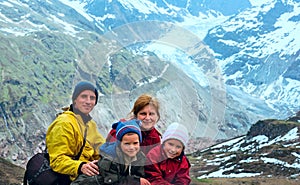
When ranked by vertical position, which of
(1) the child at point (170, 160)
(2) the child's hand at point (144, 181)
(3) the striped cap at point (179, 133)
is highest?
(3) the striped cap at point (179, 133)

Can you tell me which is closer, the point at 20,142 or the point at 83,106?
the point at 83,106

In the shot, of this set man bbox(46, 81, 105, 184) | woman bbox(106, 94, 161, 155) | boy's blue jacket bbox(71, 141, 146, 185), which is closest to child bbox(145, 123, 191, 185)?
woman bbox(106, 94, 161, 155)

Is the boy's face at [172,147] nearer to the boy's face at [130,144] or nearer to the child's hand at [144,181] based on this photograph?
the child's hand at [144,181]

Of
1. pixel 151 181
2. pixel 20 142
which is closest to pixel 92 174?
pixel 151 181

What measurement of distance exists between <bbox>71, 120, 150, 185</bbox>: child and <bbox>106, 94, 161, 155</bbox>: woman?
1.79 ft

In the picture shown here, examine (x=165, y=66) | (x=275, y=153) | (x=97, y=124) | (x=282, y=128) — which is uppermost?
(x=282, y=128)

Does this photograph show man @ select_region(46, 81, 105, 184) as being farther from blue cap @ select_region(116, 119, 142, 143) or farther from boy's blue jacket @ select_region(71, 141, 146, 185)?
blue cap @ select_region(116, 119, 142, 143)

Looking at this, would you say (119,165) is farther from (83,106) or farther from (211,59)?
(211,59)

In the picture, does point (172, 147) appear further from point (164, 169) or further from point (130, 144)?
point (130, 144)

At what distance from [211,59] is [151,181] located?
2288 mm

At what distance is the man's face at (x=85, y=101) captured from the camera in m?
7.64

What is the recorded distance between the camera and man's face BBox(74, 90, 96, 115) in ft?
25.1

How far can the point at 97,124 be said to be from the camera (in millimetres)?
A: 8133

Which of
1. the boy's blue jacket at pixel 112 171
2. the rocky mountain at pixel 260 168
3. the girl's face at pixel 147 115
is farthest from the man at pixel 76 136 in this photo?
the rocky mountain at pixel 260 168
